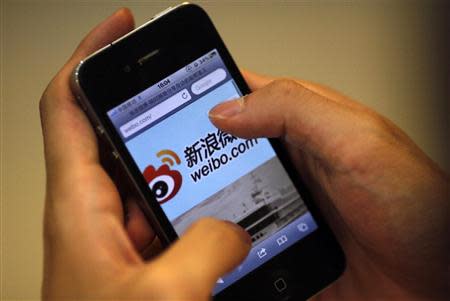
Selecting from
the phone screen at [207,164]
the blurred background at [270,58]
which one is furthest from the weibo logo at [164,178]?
the blurred background at [270,58]

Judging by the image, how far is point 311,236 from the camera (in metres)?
0.48

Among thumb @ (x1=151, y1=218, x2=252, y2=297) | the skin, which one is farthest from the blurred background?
thumb @ (x1=151, y1=218, x2=252, y2=297)

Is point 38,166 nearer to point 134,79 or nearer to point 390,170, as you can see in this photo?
point 134,79

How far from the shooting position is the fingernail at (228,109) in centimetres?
45

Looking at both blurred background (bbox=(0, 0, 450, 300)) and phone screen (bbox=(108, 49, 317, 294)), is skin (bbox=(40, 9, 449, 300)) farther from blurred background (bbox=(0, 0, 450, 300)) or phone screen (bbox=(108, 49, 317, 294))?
blurred background (bbox=(0, 0, 450, 300))

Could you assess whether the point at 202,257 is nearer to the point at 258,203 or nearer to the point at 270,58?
the point at 258,203

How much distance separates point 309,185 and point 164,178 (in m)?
0.14

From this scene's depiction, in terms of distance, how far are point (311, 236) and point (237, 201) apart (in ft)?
0.24

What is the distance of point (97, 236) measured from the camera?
38 centimetres

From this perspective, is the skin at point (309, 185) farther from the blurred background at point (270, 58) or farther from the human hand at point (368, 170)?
the blurred background at point (270, 58)

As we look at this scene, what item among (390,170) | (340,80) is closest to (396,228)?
(390,170)

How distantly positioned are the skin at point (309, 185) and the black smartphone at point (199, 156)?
0.02 metres

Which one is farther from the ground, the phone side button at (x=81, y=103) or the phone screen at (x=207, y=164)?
the phone side button at (x=81, y=103)

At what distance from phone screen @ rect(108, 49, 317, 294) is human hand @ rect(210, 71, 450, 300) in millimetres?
26
